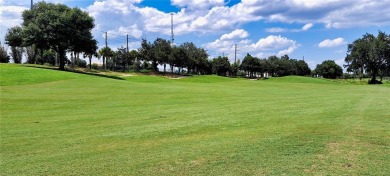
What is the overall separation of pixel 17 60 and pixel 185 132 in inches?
4046

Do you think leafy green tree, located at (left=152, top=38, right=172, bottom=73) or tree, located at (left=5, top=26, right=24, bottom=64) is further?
leafy green tree, located at (left=152, top=38, right=172, bottom=73)

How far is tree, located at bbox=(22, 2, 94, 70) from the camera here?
64.9 metres

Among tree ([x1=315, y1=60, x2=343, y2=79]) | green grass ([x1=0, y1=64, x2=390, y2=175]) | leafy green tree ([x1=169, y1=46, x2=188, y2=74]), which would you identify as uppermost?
leafy green tree ([x1=169, y1=46, x2=188, y2=74])

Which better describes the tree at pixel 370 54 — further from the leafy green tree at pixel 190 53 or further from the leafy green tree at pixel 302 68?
the leafy green tree at pixel 302 68

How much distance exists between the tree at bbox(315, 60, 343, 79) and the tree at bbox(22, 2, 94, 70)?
128339 millimetres

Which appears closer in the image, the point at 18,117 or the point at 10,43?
the point at 18,117

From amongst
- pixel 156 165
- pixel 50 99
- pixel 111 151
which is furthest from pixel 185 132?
pixel 50 99

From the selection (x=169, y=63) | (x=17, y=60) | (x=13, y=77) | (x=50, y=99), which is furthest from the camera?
(x=169, y=63)

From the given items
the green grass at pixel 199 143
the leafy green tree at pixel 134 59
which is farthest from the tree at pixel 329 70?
the green grass at pixel 199 143

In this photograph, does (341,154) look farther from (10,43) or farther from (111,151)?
(10,43)

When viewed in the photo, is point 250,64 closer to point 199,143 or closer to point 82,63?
point 82,63

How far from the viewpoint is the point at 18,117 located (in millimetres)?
15406

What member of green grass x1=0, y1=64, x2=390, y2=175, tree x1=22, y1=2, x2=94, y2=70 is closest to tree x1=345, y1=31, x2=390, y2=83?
tree x1=22, y1=2, x2=94, y2=70

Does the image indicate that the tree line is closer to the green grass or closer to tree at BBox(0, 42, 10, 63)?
tree at BBox(0, 42, 10, 63)
